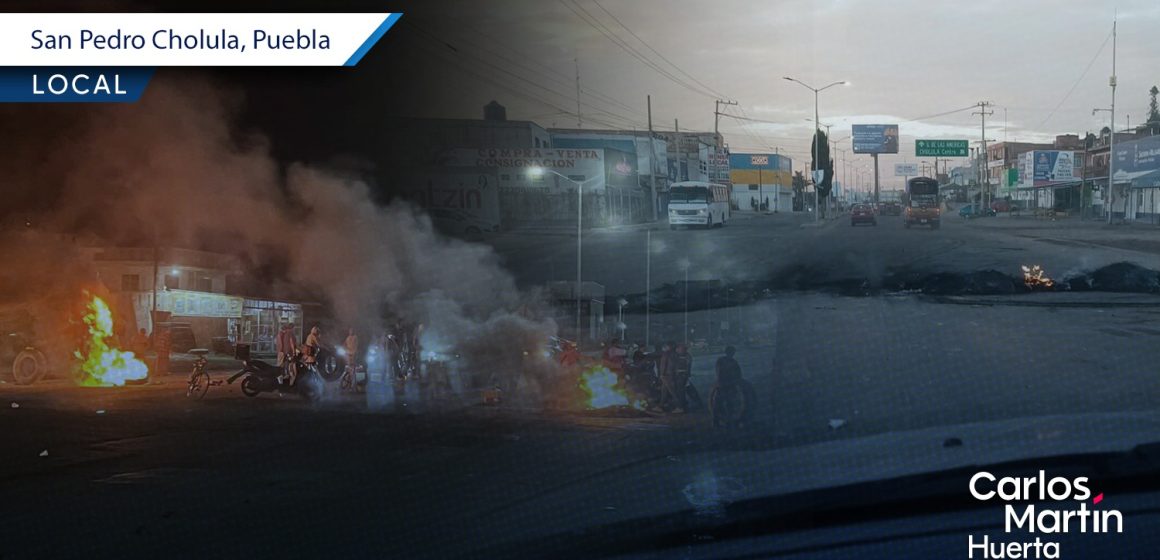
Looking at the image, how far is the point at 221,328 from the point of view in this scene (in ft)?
27.6

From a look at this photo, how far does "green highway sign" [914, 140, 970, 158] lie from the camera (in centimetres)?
882

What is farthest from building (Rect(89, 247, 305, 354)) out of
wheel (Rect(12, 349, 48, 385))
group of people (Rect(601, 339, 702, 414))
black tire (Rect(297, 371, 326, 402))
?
group of people (Rect(601, 339, 702, 414))

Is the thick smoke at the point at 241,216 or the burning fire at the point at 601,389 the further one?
the thick smoke at the point at 241,216

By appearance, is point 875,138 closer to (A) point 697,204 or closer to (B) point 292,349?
(A) point 697,204

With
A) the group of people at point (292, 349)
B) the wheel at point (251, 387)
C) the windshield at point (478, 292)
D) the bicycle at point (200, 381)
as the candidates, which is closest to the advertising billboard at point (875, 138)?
the windshield at point (478, 292)

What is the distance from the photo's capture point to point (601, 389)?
23.2ft

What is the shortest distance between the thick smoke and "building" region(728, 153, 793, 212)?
8.59 ft

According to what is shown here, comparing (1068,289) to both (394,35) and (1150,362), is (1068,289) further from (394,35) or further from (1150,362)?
(394,35)

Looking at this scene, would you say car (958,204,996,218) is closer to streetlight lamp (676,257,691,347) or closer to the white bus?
the white bus

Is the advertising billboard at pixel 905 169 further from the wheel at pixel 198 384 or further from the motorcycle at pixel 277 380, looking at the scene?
the wheel at pixel 198 384

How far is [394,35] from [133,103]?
2.47 metres

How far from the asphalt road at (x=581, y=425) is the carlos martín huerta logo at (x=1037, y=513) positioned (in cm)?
74

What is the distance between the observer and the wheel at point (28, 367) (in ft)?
27.0

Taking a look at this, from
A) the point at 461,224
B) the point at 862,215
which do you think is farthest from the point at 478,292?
the point at 862,215
